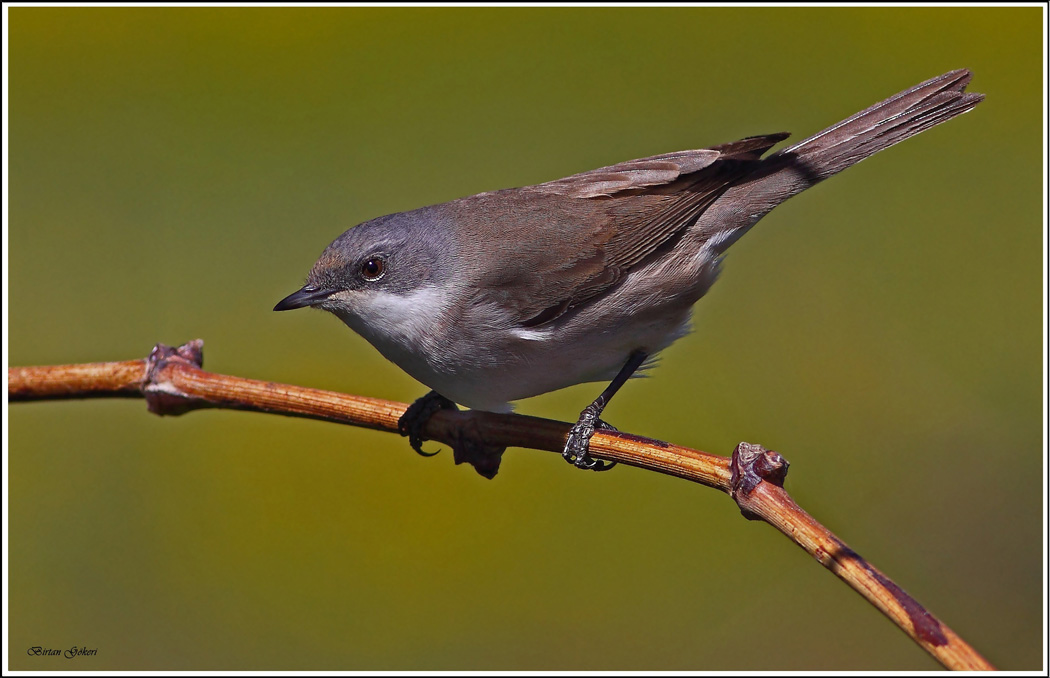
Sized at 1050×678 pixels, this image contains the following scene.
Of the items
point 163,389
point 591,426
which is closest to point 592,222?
point 591,426

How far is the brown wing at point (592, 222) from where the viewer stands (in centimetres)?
455

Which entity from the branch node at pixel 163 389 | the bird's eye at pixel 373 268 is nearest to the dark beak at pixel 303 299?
the bird's eye at pixel 373 268

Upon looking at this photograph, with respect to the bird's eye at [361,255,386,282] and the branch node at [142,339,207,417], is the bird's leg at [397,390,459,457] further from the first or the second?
the branch node at [142,339,207,417]

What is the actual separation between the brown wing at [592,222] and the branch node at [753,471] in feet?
5.89

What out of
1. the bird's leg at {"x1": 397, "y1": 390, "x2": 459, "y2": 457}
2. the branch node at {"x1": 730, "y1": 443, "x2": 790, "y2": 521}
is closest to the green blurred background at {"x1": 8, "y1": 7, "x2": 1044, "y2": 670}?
the bird's leg at {"x1": 397, "y1": 390, "x2": 459, "y2": 457}

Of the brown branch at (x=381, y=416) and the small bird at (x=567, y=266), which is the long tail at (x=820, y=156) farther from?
the brown branch at (x=381, y=416)

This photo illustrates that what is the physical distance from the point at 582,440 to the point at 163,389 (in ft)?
5.77

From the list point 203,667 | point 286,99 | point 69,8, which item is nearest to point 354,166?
point 286,99

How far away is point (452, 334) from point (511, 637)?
236cm

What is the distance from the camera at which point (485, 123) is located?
8.59 metres

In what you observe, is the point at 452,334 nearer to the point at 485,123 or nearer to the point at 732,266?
the point at 732,266

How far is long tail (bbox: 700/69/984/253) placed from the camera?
4.75 m

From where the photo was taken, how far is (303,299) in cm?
439

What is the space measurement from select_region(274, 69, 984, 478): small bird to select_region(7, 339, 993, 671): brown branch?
1.00 feet
